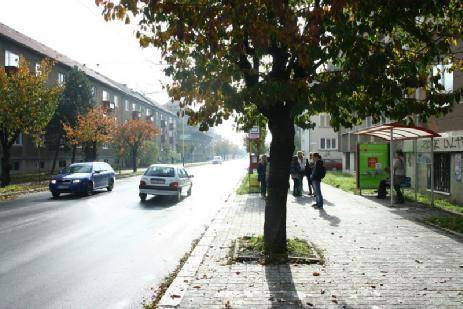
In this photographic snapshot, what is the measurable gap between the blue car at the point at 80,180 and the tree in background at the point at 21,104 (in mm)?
4663

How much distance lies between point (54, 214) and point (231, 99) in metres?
8.83

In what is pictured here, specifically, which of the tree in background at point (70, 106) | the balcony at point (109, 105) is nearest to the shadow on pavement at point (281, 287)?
the tree in background at point (70, 106)

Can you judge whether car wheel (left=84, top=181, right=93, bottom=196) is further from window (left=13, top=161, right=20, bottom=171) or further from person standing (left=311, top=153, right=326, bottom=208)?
window (left=13, top=161, right=20, bottom=171)

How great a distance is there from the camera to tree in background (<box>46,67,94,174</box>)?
36.1 meters

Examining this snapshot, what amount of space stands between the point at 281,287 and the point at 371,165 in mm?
13817

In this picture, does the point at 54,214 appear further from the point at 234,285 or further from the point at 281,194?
the point at 234,285

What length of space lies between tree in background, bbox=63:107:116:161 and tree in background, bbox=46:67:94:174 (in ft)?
2.05

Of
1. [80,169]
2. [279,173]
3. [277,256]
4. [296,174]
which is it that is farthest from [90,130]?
[277,256]

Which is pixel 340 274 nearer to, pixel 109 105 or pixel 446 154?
pixel 446 154

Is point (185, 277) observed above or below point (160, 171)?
below

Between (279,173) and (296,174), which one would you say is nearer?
(279,173)

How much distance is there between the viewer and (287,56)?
724 cm

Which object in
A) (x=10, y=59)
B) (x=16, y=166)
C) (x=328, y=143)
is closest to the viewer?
(x=10, y=59)

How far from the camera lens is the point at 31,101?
902 inches
